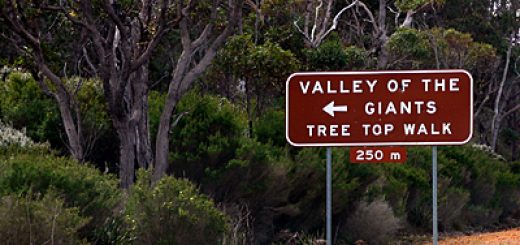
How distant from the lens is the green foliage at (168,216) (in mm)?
12828

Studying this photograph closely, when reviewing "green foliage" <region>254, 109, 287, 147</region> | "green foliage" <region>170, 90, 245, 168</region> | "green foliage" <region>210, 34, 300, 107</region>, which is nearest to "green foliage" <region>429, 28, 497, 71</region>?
"green foliage" <region>210, 34, 300, 107</region>

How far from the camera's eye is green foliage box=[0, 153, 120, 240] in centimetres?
1196

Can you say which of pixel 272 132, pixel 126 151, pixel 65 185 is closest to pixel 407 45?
pixel 272 132

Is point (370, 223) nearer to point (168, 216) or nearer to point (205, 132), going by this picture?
point (205, 132)

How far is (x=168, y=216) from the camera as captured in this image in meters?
12.9

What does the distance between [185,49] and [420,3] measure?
15.3m

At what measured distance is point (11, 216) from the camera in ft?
36.1

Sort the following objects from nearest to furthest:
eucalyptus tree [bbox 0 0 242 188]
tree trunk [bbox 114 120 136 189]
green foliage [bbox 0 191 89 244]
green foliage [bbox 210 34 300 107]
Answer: green foliage [bbox 0 191 89 244]
eucalyptus tree [bbox 0 0 242 188]
tree trunk [bbox 114 120 136 189]
green foliage [bbox 210 34 300 107]

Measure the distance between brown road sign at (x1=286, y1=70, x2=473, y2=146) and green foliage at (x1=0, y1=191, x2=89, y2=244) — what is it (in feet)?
8.41

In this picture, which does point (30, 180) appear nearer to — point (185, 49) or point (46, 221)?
point (46, 221)

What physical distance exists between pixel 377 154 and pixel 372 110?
47cm

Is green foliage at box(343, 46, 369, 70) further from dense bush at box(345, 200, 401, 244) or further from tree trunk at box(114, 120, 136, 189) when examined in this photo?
tree trunk at box(114, 120, 136, 189)

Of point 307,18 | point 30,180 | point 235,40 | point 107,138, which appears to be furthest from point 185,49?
point 307,18

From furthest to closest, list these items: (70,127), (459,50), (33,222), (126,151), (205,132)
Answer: (459,50) < (205,132) < (70,127) < (126,151) < (33,222)
